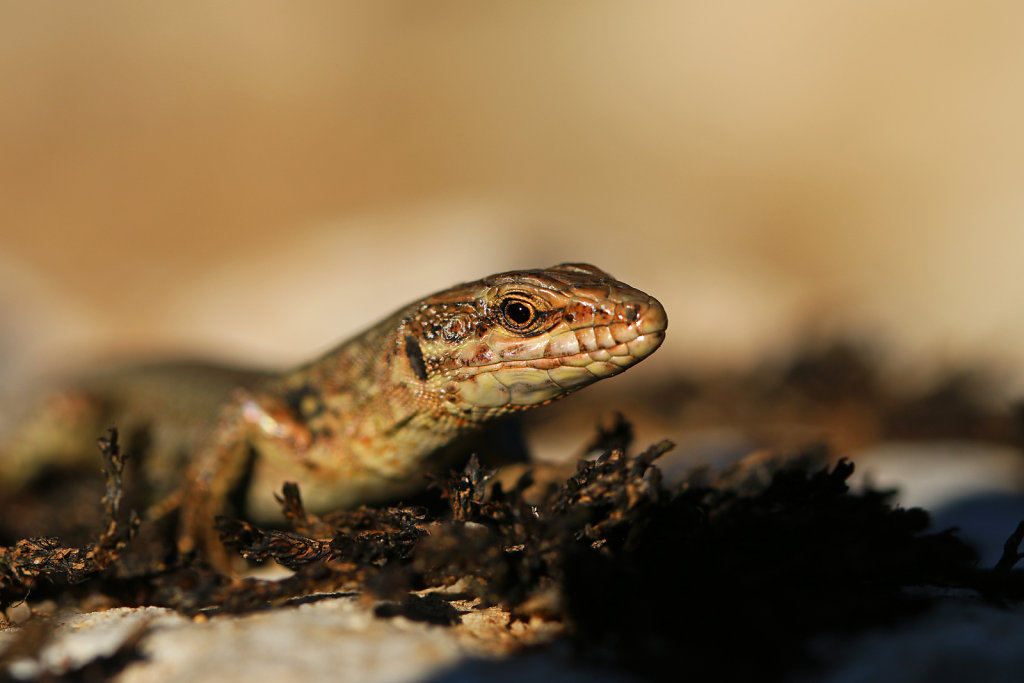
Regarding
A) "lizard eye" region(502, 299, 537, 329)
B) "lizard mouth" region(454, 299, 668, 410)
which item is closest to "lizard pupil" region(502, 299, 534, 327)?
"lizard eye" region(502, 299, 537, 329)

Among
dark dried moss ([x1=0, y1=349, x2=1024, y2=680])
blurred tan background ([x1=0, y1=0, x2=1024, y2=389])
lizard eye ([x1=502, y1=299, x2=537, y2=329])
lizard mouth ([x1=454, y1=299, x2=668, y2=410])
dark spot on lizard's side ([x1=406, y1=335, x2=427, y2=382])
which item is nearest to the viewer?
dark dried moss ([x1=0, y1=349, x2=1024, y2=680])

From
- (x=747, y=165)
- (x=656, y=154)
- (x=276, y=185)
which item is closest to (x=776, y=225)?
(x=747, y=165)

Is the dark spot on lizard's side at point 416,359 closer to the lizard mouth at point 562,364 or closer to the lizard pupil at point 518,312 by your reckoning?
the lizard mouth at point 562,364

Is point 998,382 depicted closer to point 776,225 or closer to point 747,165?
point 776,225

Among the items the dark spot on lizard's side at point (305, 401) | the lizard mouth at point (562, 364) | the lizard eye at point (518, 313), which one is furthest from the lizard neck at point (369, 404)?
the lizard eye at point (518, 313)

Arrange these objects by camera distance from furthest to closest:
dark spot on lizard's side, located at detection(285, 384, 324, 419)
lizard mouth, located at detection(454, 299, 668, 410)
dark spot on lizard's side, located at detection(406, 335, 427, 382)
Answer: dark spot on lizard's side, located at detection(285, 384, 324, 419) → dark spot on lizard's side, located at detection(406, 335, 427, 382) → lizard mouth, located at detection(454, 299, 668, 410)

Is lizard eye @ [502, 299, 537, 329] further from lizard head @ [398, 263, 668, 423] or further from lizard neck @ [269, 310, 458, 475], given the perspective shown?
lizard neck @ [269, 310, 458, 475]

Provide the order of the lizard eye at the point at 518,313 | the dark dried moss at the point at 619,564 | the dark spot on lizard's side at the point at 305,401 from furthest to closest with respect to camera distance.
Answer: the dark spot on lizard's side at the point at 305,401 → the lizard eye at the point at 518,313 → the dark dried moss at the point at 619,564

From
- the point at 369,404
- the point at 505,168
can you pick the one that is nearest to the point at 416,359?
the point at 369,404
